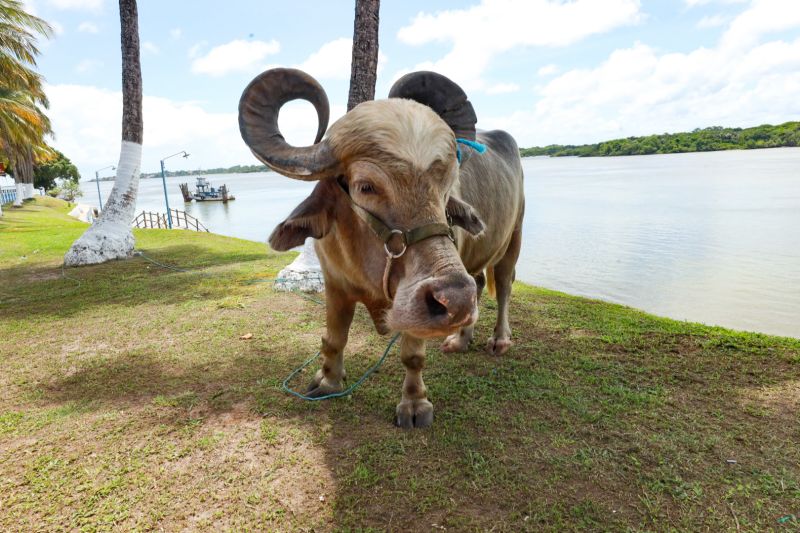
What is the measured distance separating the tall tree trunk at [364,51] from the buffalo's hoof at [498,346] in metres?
4.17

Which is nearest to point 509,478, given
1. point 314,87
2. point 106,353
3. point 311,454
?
point 311,454

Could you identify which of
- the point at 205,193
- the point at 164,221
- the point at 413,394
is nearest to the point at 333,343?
the point at 413,394

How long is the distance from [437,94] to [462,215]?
106 cm

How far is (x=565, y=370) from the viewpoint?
4223 mm

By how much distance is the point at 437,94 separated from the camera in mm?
3248

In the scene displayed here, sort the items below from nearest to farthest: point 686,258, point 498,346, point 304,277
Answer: point 498,346, point 304,277, point 686,258

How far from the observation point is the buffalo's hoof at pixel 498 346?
4.65m

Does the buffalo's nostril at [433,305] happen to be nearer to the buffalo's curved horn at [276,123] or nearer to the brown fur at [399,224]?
the brown fur at [399,224]

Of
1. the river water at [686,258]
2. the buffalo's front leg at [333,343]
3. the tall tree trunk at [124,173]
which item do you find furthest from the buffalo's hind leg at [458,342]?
the tall tree trunk at [124,173]

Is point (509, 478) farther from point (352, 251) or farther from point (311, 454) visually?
point (352, 251)

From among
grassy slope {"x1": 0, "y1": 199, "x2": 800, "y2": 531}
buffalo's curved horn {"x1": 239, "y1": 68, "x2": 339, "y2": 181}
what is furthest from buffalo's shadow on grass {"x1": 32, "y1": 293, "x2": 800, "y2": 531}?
buffalo's curved horn {"x1": 239, "y1": 68, "x2": 339, "y2": 181}

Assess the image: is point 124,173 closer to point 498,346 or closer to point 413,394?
point 498,346

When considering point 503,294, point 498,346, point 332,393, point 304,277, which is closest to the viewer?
point 332,393

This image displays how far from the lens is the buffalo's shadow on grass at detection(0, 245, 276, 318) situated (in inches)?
266
